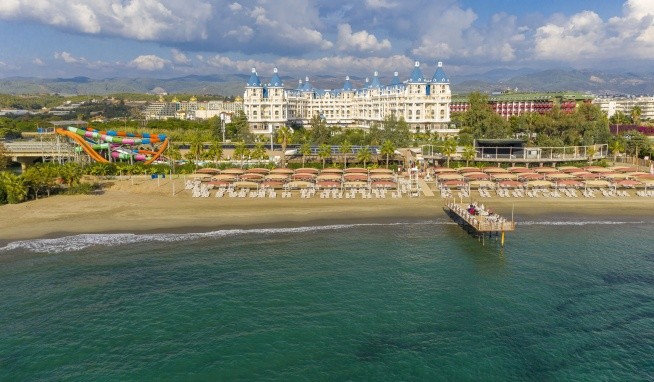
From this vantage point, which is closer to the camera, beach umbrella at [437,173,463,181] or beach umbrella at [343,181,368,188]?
beach umbrella at [343,181,368,188]

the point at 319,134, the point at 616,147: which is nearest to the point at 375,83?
the point at 319,134

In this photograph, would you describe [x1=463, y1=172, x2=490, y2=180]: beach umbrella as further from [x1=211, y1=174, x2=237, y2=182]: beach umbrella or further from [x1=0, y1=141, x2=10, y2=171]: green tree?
[x1=0, y1=141, x2=10, y2=171]: green tree

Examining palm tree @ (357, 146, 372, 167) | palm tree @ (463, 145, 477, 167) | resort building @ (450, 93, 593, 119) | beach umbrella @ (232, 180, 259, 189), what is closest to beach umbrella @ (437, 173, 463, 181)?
palm tree @ (463, 145, 477, 167)

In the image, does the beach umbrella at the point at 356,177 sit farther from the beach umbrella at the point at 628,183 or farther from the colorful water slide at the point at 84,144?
the colorful water slide at the point at 84,144

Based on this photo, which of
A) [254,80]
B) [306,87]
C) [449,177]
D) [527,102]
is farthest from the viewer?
[306,87]

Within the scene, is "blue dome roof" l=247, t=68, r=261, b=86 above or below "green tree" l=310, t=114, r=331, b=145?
above

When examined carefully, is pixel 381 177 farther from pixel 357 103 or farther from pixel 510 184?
pixel 357 103

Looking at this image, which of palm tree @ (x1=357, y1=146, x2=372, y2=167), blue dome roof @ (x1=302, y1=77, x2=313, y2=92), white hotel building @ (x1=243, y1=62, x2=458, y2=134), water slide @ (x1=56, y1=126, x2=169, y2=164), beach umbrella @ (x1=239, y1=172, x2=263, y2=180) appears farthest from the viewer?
blue dome roof @ (x1=302, y1=77, x2=313, y2=92)

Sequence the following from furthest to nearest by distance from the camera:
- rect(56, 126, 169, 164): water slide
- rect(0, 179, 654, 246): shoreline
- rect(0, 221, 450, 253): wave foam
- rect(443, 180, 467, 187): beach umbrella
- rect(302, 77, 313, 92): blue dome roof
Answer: rect(302, 77, 313, 92): blue dome roof, rect(56, 126, 169, 164): water slide, rect(443, 180, 467, 187): beach umbrella, rect(0, 179, 654, 246): shoreline, rect(0, 221, 450, 253): wave foam
